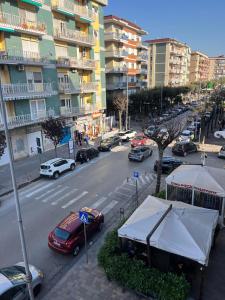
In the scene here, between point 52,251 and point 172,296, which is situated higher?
point 172,296

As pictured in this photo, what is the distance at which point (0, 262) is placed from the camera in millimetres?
A: 9898

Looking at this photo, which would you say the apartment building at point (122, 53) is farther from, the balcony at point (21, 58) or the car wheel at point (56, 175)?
the car wheel at point (56, 175)

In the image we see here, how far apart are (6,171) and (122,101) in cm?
2205

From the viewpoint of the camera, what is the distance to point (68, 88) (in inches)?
1120

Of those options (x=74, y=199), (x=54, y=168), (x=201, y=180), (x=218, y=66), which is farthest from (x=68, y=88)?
(x=218, y=66)

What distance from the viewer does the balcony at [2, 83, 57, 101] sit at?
2103 centimetres

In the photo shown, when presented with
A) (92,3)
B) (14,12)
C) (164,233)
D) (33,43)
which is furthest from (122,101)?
(164,233)

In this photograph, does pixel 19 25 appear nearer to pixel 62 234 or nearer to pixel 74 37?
pixel 74 37

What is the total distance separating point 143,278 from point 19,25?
22135mm

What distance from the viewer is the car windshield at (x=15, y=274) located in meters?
7.71

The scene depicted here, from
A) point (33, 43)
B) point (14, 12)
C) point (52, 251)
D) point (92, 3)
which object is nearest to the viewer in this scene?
point (52, 251)

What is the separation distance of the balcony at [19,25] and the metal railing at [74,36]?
8.20ft

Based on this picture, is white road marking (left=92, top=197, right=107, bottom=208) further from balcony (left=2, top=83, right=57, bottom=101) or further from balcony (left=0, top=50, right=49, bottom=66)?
balcony (left=0, top=50, right=49, bottom=66)

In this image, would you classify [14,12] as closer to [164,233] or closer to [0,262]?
[0,262]
